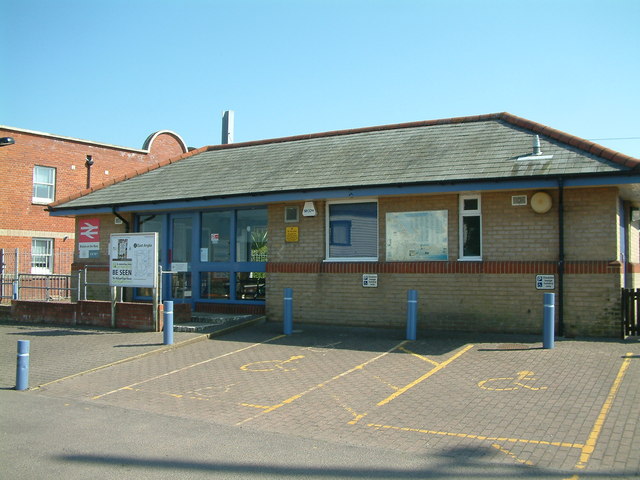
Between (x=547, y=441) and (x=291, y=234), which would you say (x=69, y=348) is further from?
(x=547, y=441)

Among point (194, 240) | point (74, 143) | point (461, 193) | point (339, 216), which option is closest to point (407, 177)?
point (461, 193)

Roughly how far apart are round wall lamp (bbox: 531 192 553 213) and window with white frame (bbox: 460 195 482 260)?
3.84 feet

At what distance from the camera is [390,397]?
8195 millimetres

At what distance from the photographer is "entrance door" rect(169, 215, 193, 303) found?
54.6 ft

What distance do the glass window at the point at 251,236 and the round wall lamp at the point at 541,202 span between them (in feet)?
22.0

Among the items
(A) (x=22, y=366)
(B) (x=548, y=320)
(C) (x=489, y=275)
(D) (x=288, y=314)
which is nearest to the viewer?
(A) (x=22, y=366)

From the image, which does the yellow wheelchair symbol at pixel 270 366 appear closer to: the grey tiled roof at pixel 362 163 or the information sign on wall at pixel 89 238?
the grey tiled roof at pixel 362 163

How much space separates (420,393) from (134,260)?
8.29 m

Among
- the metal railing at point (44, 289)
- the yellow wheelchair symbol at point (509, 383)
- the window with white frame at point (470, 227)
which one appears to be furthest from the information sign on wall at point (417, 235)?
the metal railing at point (44, 289)

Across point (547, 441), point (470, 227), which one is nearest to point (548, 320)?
point (470, 227)

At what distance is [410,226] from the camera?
44.0 feet

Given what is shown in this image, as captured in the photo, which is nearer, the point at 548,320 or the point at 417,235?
the point at 548,320

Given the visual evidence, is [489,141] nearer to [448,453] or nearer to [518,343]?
[518,343]

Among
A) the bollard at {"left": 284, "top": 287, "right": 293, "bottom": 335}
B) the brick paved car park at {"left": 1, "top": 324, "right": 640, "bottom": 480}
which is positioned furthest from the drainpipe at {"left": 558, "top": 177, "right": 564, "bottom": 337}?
the bollard at {"left": 284, "top": 287, "right": 293, "bottom": 335}
